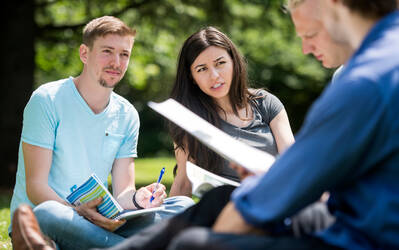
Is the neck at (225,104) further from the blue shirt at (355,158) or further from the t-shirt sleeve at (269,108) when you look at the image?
the blue shirt at (355,158)

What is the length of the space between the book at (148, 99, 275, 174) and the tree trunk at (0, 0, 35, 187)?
7114mm

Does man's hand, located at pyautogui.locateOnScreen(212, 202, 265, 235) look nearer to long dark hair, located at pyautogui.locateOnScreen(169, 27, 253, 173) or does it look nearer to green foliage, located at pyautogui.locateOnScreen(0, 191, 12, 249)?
long dark hair, located at pyautogui.locateOnScreen(169, 27, 253, 173)

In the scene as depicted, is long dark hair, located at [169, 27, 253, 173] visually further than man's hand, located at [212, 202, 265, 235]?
Yes

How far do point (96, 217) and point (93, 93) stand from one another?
101 centimetres

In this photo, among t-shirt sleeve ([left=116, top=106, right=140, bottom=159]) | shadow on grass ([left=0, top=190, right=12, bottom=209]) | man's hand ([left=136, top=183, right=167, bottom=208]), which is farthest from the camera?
shadow on grass ([left=0, top=190, right=12, bottom=209])

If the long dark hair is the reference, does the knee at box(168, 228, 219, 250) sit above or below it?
below

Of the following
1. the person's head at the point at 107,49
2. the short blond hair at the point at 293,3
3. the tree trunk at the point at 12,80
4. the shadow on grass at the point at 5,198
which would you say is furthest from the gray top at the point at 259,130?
the tree trunk at the point at 12,80

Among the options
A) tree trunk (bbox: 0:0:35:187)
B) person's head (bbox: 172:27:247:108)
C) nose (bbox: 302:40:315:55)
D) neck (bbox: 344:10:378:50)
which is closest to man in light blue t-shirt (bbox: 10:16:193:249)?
person's head (bbox: 172:27:247:108)

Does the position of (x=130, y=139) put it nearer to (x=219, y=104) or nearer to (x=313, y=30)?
(x=219, y=104)

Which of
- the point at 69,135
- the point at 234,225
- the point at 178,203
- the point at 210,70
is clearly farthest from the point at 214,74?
the point at 234,225

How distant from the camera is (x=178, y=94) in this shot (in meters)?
3.78

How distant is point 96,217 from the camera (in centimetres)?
288

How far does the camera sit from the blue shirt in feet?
4.95

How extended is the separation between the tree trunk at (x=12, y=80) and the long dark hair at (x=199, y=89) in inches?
227
